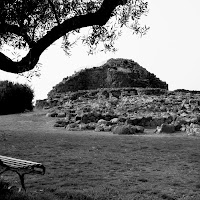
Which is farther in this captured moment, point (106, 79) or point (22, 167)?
point (106, 79)

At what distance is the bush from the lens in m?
25.3

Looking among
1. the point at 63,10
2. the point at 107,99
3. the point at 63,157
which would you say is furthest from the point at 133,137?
the point at 107,99

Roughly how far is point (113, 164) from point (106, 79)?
25.4 meters

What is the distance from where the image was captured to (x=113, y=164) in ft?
30.6

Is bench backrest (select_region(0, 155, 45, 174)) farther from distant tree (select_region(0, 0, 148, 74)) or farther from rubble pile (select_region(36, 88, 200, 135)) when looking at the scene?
rubble pile (select_region(36, 88, 200, 135))

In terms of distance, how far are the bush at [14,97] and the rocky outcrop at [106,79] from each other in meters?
6.79

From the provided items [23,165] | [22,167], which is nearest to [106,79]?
[23,165]

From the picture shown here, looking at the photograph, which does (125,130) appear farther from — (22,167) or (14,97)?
(14,97)

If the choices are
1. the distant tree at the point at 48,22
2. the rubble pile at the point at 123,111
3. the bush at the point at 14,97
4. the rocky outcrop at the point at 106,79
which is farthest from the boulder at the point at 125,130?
the rocky outcrop at the point at 106,79

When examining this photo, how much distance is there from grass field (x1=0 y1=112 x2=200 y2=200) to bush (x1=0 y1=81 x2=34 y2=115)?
10.8 meters

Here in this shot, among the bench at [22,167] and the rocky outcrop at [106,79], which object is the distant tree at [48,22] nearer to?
the bench at [22,167]

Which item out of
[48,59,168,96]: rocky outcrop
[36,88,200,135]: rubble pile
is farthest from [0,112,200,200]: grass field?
[48,59,168,96]: rocky outcrop

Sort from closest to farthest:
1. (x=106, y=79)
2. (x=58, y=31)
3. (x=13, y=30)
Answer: (x=58, y=31) < (x=13, y=30) < (x=106, y=79)

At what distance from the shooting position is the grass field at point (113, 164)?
683 centimetres
